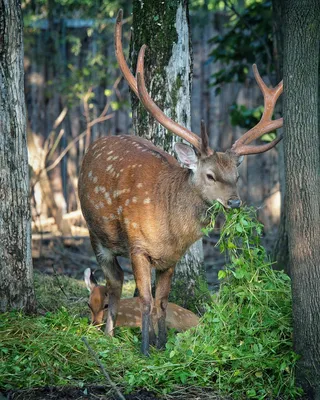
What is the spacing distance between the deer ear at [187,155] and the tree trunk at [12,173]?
1.26 m

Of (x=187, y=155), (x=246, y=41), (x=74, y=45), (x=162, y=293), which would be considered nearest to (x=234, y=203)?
(x=187, y=155)

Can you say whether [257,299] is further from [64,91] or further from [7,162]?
[64,91]

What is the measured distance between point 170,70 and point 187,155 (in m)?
1.37

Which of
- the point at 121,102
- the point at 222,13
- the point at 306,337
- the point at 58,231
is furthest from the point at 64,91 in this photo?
the point at 306,337

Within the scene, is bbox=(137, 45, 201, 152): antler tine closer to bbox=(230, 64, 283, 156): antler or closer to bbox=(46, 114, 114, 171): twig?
bbox=(230, 64, 283, 156): antler

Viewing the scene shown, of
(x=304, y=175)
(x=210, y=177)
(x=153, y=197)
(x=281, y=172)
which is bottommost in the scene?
(x=281, y=172)

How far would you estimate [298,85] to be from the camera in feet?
17.9

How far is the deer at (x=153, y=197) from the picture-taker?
6.52 m

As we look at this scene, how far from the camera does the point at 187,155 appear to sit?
662 centimetres

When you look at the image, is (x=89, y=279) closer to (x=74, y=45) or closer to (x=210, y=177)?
(x=210, y=177)

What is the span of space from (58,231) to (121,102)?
2.42m

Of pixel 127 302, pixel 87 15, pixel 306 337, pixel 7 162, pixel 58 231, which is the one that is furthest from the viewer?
pixel 87 15

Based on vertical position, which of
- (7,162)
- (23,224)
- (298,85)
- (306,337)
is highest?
(298,85)

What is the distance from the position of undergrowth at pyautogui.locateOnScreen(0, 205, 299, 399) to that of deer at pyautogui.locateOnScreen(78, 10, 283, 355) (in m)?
0.28
